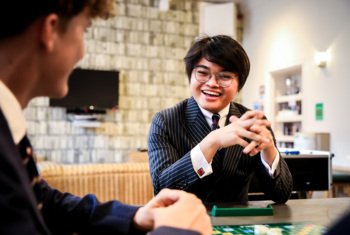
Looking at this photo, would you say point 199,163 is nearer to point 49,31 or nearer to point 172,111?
point 172,111

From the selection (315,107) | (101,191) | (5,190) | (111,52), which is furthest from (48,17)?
(111,52)

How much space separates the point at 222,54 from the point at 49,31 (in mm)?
1163

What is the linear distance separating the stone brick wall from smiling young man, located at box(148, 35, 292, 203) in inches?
232

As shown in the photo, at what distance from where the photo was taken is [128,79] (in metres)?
7.78

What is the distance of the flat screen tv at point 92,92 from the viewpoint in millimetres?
7324

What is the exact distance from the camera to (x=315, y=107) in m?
5.81

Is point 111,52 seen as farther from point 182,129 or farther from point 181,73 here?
point 182,129

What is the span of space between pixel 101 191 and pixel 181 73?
498 cm

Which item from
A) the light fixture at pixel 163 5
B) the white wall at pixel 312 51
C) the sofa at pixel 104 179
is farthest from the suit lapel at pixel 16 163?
the light fixture at pixel 163 5

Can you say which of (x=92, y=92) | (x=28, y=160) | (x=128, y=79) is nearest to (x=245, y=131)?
(x=28, y=160)

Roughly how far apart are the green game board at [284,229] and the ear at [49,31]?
0.72 m

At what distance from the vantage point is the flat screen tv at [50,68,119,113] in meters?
7.32

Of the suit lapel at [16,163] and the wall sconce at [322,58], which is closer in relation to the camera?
the suit lapel at [16,163]

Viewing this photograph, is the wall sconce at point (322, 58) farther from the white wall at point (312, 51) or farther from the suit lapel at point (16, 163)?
the suit lapel at point (16, 163)
